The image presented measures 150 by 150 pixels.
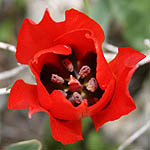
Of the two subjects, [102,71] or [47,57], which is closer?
[102,71]

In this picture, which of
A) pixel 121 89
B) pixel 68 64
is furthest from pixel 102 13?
pixel 121 89

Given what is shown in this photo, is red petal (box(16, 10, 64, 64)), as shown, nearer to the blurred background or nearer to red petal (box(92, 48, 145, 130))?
red petal (box(92, 48, 145, 130))

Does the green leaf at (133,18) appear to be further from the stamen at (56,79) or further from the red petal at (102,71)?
the red petal at (102,71)

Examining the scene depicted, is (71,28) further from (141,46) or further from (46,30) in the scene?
(141,46)

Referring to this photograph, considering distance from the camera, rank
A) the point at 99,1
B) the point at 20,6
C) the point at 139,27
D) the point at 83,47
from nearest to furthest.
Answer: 1. the point at 83,47
2. the point at 99,1
3. the point at 139,27
4. the point at 20,6

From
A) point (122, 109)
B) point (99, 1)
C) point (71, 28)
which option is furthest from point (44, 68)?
point (99, 1)

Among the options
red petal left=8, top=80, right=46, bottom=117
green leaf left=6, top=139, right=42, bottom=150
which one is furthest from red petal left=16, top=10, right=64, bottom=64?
green leaf left=6, top=139, right=42, bottom=150

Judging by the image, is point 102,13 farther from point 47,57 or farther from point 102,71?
point 102,71
